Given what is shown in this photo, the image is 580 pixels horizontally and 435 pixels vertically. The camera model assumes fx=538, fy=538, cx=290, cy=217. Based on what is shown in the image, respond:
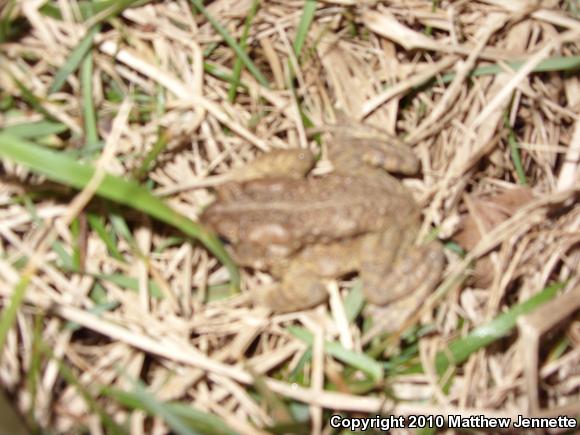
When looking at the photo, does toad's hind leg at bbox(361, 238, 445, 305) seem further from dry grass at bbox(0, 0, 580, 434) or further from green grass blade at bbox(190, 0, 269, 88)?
green grass blade at bbox(190, 0, 269, 88)

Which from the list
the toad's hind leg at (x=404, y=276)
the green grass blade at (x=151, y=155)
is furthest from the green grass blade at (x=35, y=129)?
the toad's hind leg at (x=404, y=276)

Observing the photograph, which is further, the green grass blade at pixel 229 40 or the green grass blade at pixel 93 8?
the green grass blade at pixel 229 40

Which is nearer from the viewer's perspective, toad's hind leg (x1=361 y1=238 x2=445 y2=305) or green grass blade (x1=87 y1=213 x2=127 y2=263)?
green grass blade (x1=87 y1=213 x2=127 y2=263)

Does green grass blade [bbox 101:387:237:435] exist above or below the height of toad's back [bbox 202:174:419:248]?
below

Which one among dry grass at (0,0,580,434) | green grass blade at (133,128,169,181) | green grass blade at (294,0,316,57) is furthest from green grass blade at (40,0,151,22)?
green grass blade at (294,0,316,57)

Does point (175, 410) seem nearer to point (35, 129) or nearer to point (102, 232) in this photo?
point (102, 232)

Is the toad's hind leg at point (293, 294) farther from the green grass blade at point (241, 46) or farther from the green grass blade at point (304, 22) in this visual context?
the green grass blade at point (304, 22)

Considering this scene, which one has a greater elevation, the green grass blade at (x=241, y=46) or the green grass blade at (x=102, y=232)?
the green grass blade at (x=241, y=46)
